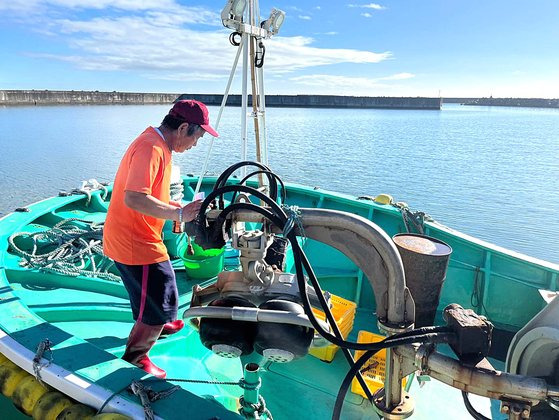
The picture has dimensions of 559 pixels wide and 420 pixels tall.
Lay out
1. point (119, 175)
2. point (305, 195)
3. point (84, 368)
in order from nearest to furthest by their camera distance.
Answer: point (84, 368) < point (119, 175) < point (305, 195)

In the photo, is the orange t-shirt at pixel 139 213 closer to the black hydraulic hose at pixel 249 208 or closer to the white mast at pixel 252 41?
the black hydraulic hose at pixel 249 208

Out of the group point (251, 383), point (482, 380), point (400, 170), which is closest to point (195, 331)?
point (251, 383)

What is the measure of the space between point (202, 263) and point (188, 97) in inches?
2802

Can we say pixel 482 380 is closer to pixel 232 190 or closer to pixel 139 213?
pixel 232 190

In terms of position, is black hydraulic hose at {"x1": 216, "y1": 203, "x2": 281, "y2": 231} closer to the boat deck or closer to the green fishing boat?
the green fishing boat

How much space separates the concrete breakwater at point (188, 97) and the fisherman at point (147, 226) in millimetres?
55092

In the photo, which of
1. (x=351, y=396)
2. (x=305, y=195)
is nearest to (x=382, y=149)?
(x=305, y=195)

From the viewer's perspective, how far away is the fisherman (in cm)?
211

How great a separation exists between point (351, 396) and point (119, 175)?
2.11 metres

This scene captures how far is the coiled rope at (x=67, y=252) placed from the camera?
346 cm

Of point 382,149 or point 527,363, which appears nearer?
point 527,363

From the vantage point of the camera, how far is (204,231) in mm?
1676

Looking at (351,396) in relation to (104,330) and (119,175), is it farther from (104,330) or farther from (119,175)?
(119,175)

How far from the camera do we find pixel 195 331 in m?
3.13
